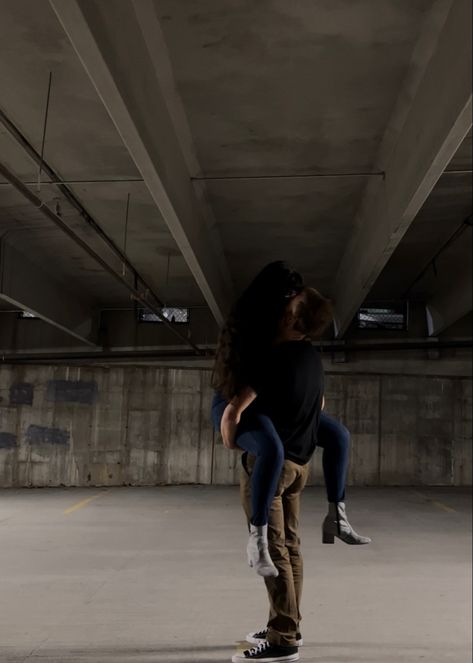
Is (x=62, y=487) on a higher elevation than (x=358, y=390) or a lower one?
lower

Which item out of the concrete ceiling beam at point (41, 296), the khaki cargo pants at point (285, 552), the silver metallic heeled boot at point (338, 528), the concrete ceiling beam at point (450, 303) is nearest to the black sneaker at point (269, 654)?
the khaki cargo pants at point (285, 552)

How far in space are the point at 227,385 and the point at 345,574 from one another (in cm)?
290

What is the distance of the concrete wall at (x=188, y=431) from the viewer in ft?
28.8

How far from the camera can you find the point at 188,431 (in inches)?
Answer: 468

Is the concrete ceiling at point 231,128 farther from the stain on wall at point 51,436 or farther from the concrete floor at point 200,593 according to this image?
the concrete floor at point 200,593

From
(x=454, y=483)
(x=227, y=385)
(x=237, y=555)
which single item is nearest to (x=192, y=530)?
(x=237, y=555)

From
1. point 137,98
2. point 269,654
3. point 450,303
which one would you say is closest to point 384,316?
point 450,303

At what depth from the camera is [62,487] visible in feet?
27.2

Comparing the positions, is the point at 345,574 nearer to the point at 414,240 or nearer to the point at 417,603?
the point at 417,603

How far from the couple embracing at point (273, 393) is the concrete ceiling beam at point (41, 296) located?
6244mm

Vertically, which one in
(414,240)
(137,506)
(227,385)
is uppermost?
(414,240)

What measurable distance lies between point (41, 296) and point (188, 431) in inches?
178

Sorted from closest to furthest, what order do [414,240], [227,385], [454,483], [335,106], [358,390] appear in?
[227,385] → [335,106] → [414,240] → [358,390] → [454,483]

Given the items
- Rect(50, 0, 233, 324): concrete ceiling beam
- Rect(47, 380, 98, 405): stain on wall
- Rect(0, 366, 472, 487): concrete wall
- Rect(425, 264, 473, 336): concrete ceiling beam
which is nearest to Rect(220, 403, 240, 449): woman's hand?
Rect(50, 0, 233, 324): concrete ceiling beam
